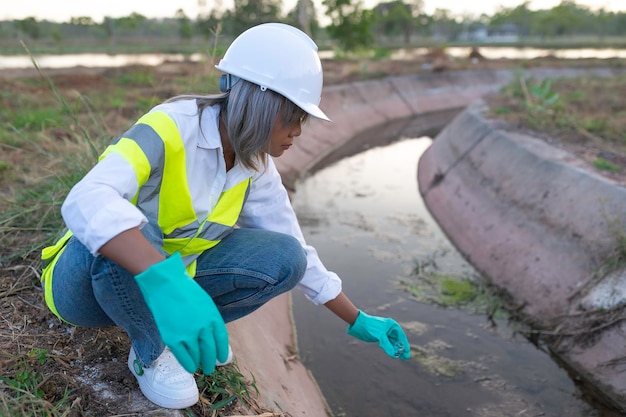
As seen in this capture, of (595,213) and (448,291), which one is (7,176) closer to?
(448,291)

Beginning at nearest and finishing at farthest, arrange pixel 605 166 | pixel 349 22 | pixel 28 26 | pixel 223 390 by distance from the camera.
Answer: pixel 223 390, pixel 605 166, pixel 349 22, pixel 28 26

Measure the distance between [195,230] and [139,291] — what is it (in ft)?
0.91

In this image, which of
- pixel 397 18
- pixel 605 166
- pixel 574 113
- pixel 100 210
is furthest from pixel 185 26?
pixel 100 210

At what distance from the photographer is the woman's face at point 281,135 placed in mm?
1461

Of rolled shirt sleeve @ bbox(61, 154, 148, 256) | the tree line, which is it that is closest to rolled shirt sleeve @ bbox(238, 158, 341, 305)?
rolled shirt sleeve @ bbox(61, 154, 148, 256)

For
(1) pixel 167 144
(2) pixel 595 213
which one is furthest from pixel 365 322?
(2) pixel 595 213

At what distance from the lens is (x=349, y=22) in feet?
50.2

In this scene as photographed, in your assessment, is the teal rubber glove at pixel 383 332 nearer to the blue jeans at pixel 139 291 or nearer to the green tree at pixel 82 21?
the blue jeans at pixel 139 291

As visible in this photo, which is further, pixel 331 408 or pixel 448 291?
pixel 448 291

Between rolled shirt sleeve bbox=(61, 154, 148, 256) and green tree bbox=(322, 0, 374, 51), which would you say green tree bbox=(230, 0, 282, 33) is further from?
rolled shirt sleeve bbox=(61, 154, 148, 256)

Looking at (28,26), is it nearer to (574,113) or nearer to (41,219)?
(574,113)

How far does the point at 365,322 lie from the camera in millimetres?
1751

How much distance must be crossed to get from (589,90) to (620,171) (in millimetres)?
5356

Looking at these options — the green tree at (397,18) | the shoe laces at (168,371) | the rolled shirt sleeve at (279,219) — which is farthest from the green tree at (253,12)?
the green tree at (397,18)
